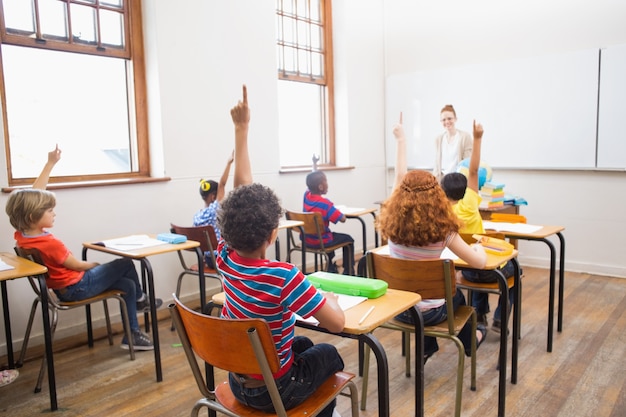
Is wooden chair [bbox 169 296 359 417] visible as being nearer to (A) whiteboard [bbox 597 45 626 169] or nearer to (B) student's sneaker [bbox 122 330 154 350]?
(B) student's sneaker [bbox 122 330 154 350]

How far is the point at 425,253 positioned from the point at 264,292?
104 centimetres

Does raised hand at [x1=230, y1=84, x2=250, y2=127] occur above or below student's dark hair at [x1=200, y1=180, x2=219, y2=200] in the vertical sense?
above

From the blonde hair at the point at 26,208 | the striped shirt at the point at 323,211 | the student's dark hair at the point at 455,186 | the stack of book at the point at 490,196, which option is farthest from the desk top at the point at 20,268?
the stack of book at the point at 490,196

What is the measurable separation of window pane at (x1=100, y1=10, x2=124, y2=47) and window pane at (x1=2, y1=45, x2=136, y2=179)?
0.13m

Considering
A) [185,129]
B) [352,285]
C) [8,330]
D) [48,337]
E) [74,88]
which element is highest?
[74,88]

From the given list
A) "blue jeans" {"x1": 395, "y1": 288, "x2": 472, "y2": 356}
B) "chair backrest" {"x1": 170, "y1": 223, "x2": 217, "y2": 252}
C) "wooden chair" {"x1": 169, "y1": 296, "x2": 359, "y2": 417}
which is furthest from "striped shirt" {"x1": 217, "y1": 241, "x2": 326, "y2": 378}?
"chair backrest" {"x1": 170, "y1": 223, "x2": 217, "y2": 252}

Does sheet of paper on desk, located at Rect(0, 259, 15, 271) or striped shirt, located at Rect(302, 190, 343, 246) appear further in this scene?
striped shirt, located at Rect(302, 190, 343, 246)

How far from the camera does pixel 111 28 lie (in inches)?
150

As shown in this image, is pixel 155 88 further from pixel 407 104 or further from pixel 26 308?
pixel 407 104

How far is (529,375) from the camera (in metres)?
2.75

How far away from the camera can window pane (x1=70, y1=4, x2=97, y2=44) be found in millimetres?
3602

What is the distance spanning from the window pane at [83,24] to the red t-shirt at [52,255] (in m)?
1.60

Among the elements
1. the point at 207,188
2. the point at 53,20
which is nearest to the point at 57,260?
the point at 207,188

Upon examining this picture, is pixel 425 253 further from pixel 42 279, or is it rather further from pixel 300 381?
pixel 42 279
